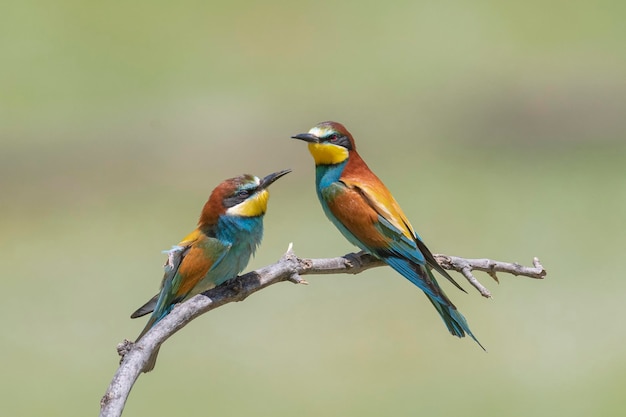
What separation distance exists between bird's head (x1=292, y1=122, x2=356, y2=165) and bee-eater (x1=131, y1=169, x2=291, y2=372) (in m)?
0.39

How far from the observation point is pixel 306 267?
7.23 feet

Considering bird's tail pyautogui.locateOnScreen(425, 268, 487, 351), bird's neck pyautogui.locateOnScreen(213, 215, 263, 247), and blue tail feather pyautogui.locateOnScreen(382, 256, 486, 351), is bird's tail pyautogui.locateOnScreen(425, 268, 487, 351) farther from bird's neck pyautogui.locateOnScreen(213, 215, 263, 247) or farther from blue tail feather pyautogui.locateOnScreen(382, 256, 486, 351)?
bird's neck pyautogui.locateOnScreen(213, 215, 263, 247)

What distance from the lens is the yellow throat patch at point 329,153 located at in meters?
2.68

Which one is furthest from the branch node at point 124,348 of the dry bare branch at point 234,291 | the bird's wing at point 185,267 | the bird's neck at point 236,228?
the bird's neck at point 236,228

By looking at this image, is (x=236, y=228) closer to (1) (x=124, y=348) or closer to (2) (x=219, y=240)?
(2) (x=219, y=240)

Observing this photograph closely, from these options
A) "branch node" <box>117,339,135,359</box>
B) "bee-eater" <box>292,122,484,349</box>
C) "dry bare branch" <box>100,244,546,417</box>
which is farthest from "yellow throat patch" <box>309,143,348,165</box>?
"branch node" <box>117,339,135,359</box>

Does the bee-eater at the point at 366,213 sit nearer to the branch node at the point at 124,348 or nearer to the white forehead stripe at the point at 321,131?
the white forehead stripe at the point at 321,131

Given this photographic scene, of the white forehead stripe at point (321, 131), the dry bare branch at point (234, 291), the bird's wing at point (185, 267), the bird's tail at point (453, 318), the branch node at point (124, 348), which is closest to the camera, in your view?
the dry bare branch at point (234, 291)

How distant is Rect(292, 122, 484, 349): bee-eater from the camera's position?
2.54 m

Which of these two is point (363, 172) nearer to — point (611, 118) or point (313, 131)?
point (313, 131)

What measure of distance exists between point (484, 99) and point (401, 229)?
30.2 ft

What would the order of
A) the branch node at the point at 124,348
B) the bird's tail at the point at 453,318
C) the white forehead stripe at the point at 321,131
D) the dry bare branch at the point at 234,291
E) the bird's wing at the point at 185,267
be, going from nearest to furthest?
the dry bare branch at the point at 234,291 → the branch node at the point at 124,348 → the bird's wing at the point at 185,267 → the bird's tail at the point at 453,318 → the white forehead stripe at the point at 321,131

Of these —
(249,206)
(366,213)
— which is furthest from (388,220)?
(249,206)

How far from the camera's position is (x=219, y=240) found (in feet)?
7.61
